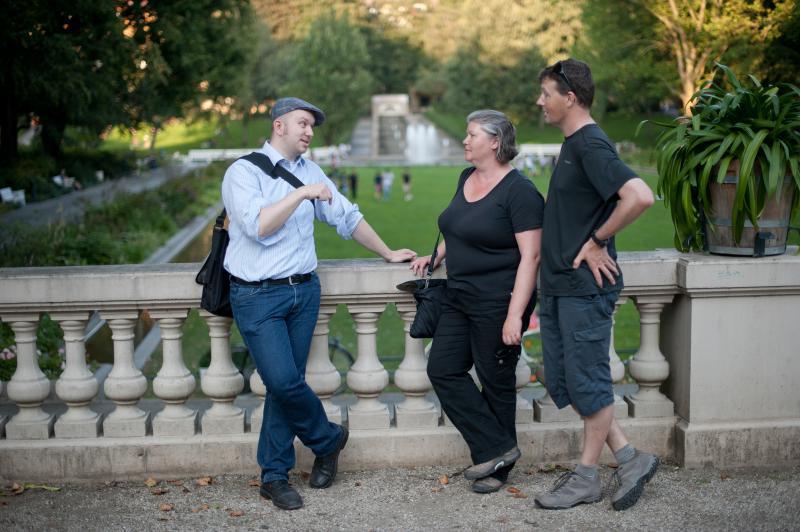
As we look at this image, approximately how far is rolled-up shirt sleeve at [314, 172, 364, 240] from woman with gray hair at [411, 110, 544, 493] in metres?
0.55

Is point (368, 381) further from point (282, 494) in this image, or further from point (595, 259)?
point (595, 259)

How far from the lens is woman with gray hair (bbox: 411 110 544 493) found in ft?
14.7

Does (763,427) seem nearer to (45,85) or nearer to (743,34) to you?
(45,85)

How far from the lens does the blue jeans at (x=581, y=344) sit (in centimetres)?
437

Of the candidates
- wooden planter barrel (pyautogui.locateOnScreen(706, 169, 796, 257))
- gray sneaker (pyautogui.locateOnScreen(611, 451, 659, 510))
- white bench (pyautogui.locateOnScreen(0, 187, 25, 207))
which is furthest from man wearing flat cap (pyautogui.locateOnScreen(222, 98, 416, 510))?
white bench (pyautogui.locateOnScreen(0, 187, 25, 207))

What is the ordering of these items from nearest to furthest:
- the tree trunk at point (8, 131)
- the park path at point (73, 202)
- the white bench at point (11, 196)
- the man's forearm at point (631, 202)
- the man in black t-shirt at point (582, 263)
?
the man's forearm at point (631, 202)
the man in black t-shirt at point (582, 263)
the park path at point (73, 202)
the white bench at point (11, 196)
the tree trunk at point (8, 131)

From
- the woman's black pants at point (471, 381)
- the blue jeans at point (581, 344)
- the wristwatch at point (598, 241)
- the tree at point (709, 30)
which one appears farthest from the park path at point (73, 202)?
the tree at point (709, 30)

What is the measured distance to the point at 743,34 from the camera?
37969 millimetres

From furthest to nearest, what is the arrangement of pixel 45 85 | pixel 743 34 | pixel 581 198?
pixel 743 34
pixel 45 85
pixel 581 198

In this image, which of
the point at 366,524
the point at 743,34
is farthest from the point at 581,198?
the point at 743,34

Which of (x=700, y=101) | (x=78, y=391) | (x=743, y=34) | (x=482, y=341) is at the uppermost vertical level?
(x=743, y=34)

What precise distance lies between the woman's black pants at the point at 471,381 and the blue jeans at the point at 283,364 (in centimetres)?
61

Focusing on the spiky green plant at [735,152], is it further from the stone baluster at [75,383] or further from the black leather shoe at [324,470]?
the stone baluster at [75,383]

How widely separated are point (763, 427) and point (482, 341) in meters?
1.64
